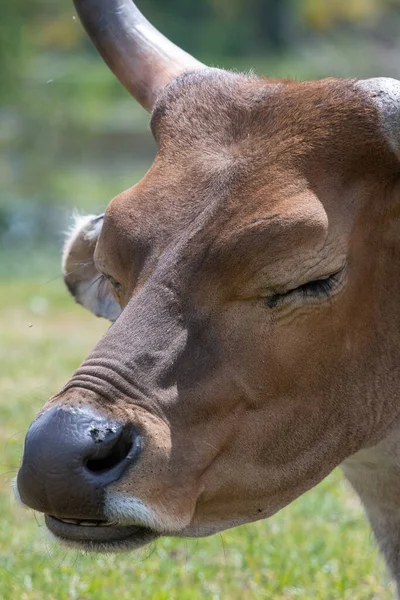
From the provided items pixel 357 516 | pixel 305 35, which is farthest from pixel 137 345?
pixel 305 35

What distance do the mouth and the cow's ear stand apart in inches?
67.6

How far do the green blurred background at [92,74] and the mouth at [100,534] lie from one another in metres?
2.94

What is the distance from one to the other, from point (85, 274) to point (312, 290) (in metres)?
1.72

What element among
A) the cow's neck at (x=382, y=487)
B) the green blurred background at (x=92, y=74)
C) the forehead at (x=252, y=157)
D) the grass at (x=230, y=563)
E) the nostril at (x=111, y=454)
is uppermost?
the forehead at (x=252, y=157)

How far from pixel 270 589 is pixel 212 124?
3.09 meters

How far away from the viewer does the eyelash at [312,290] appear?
4.72 m

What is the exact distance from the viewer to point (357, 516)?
27.3ft

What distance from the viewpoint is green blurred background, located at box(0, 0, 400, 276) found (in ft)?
102

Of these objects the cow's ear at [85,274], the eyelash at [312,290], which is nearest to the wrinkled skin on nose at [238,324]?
the eyelash at [312,290]

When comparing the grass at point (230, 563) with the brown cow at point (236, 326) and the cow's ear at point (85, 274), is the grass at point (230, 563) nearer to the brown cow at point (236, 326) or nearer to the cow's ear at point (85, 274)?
the cow's ear at point (85, 274)

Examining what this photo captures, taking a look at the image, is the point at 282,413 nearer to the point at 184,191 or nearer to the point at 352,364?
the point at 352,364

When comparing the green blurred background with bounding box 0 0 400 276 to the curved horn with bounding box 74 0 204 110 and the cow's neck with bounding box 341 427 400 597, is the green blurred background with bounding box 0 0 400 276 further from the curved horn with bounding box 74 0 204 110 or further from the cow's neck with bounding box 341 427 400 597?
the cow's neck with bounding box 341 427 400 597

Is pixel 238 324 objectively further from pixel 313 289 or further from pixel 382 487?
pixel 382 487

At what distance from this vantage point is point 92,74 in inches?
2200
